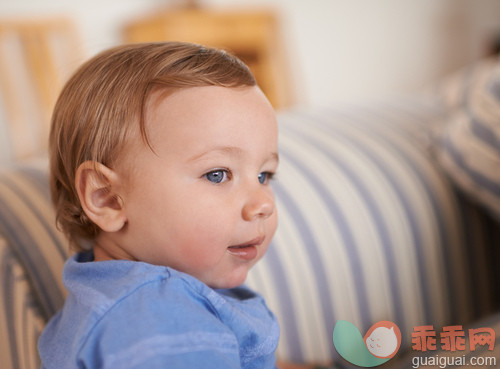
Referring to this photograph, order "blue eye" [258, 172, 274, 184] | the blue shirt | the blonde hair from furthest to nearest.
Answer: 1. "blue eye" [258, 172, 274, 184]
2. the blonde hair
3. the blue shirt

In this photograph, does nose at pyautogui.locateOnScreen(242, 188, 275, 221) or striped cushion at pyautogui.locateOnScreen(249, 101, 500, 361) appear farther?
striped cushion at pyautogui.locateOnScreen(249, 101, 500, 361)

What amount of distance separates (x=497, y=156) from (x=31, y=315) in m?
0.88

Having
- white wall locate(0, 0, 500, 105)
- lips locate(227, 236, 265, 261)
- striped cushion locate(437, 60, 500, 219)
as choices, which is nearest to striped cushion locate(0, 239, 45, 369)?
lips locate(227, 236, 265, 261)

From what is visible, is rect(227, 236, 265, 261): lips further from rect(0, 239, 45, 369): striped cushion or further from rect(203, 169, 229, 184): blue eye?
rect(0, 239, 45, 369): striped cushion

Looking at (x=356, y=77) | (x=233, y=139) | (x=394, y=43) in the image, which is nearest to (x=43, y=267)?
(x=233, y=139)

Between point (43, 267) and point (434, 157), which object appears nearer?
point (43, 267)

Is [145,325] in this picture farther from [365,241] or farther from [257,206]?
[365,241]

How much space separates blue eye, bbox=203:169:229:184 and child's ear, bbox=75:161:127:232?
0.10 meters

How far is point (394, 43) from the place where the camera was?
462 centimetres

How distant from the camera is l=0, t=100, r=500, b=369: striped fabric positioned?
0.76 metres

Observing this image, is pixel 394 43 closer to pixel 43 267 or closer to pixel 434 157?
pixel 434 157

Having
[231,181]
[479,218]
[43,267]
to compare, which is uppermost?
[231,181]

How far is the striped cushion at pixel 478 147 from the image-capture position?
3.41 feet

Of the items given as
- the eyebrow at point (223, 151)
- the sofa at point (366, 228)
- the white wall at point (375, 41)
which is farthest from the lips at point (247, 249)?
the white wall at point (375, 41)
